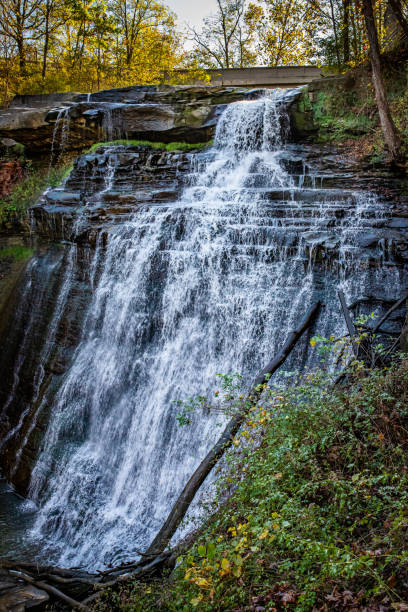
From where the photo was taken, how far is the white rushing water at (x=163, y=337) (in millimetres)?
7199

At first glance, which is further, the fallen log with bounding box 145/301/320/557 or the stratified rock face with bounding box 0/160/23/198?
the stratified rock face with bounding box 0/160/23/198

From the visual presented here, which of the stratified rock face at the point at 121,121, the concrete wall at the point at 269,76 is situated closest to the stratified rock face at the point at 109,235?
the stratified rock face at the point at 121,121

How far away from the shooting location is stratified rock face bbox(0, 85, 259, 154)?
48.3 feet

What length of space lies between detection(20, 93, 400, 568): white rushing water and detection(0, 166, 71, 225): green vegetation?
501 cm

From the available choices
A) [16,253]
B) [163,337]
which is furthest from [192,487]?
[16,253]

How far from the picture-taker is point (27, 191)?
14.8 meters

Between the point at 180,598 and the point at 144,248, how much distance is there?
24.7ft

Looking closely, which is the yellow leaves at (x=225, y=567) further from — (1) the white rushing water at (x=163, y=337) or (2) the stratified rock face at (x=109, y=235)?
(2) the stratified rock face at (x=109, y=235)

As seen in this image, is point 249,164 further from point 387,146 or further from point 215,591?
point 215,591

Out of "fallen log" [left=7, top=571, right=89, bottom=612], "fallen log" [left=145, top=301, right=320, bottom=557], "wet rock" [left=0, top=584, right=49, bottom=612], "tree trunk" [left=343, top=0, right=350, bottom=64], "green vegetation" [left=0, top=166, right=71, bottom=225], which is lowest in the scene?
"wet rock" [left=0, top=584, right=49, bottom=612]

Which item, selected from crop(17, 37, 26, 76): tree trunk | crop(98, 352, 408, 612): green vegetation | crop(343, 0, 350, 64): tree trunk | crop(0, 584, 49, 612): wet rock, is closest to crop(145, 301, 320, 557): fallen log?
crop(98, 352, 408, 612): green vegetation

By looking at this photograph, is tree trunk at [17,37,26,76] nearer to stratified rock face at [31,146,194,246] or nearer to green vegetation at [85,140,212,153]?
green vegetation at [85,140,212,153]

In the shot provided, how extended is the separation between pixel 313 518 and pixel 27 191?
14.4 meters

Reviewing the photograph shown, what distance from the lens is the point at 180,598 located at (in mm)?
3770
